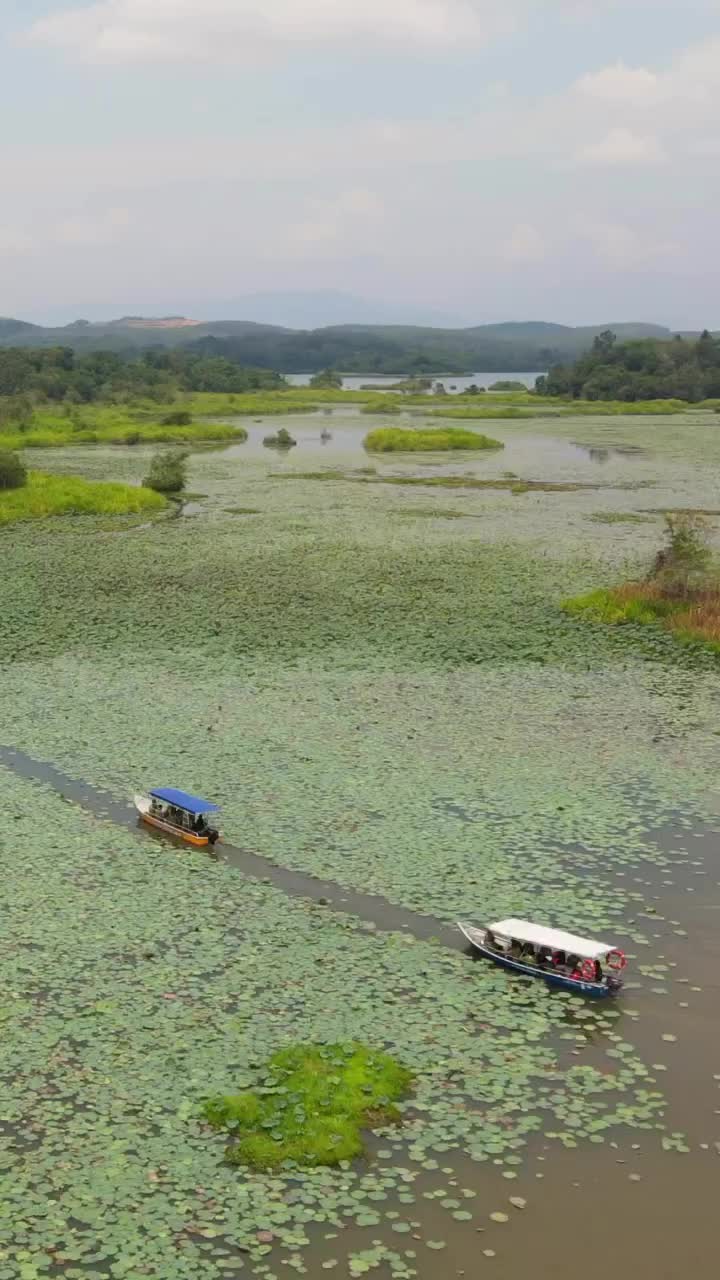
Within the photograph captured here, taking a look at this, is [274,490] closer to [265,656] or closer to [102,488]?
[102,488]

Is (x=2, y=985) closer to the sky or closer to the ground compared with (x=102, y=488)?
closer to the ground

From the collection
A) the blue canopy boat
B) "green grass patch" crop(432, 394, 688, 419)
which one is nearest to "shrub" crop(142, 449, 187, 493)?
the blue canopy boat

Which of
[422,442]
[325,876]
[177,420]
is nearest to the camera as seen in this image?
[325,876]

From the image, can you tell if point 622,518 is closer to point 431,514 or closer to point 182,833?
point 431,514

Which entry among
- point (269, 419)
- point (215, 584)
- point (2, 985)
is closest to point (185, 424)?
point (269, 419)

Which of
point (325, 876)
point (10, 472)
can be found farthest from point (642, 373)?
point (325, 876)

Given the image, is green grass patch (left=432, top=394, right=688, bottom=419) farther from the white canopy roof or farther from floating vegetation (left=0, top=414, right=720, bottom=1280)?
the white canopy roof
